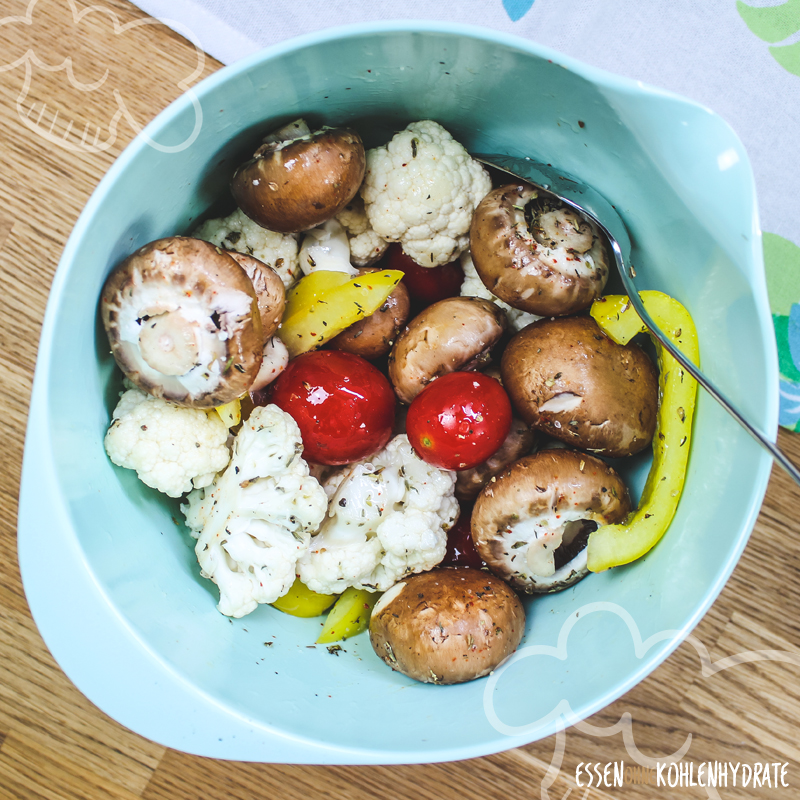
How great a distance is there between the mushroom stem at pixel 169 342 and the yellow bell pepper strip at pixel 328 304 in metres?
0.20

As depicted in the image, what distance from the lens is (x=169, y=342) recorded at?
32.2 inches

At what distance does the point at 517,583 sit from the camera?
38.8 inches

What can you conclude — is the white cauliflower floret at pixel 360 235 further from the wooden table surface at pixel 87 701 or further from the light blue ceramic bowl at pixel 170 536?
the wooden table surface at pixel 87 701

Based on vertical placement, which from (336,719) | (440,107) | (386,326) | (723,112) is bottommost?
(336,719)

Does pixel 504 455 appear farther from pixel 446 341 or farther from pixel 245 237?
pixel 245 237

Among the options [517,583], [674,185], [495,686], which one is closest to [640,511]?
[517,583]

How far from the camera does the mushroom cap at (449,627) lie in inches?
35.1

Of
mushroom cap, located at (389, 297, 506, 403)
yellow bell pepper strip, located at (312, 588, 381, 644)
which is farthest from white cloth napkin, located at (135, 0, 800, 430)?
yellow bell pepper strip, located at (312, 588, 381, 644)

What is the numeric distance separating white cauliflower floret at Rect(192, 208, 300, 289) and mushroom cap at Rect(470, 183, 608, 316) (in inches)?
12.0

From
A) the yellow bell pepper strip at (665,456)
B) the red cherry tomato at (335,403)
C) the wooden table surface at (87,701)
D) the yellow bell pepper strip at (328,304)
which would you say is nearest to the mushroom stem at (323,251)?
the yellow bell pepper strip at (328,304)

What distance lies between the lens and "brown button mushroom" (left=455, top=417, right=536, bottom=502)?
100 centimetres

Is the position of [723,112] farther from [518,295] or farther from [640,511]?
[640,511]

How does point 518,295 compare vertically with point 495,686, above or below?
above

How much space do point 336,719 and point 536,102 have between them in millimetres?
876
